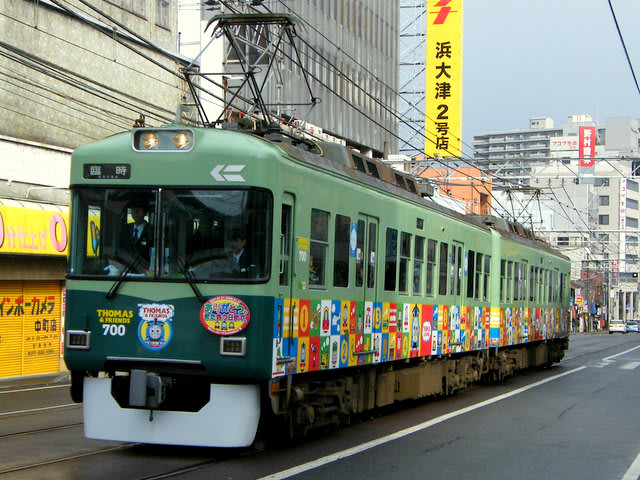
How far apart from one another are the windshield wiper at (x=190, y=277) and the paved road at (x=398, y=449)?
1.58 m

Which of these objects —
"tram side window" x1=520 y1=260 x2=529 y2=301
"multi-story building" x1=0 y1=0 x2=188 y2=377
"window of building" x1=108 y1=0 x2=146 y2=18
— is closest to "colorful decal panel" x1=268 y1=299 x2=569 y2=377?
"tram side window" x1=520 y1=260 x2=529 y2=301

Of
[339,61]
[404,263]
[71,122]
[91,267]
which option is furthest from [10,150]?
[339,61]

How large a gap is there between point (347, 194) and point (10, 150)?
10.8 meters

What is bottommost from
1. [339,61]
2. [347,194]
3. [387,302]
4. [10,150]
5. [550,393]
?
[550,393]

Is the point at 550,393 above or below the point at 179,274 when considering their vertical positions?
below

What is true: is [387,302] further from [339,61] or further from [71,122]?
[339,61]

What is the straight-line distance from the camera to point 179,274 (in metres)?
9.55

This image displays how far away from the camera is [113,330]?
9.62 m

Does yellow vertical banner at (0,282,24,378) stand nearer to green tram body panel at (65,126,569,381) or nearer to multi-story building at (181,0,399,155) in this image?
green tram body panel at (65,126,569,381)

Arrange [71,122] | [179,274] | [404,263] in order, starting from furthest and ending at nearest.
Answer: [71,122] → [404,263] → [179,274]

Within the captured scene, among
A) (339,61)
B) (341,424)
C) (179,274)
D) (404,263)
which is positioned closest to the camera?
(179,274)

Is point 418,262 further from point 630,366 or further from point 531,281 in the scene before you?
point 630,366

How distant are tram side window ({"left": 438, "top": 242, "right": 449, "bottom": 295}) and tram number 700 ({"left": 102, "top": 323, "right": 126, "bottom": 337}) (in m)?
7.55

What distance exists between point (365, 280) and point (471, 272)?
6.44 metres
